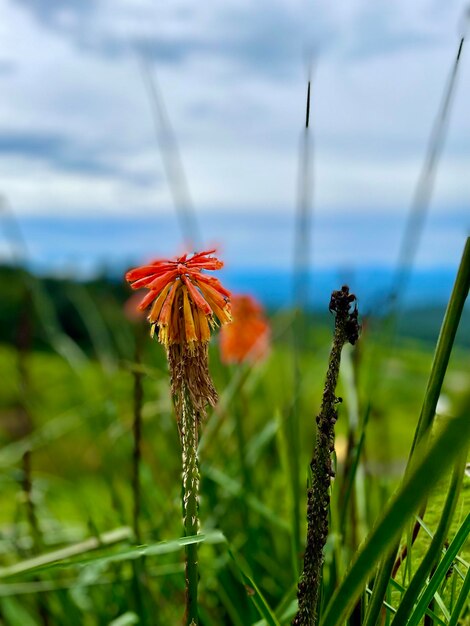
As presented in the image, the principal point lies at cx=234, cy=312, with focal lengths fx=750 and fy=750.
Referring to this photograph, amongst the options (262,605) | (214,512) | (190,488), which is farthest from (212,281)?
(214,512)

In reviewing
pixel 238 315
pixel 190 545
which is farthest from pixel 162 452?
pixel 190 545

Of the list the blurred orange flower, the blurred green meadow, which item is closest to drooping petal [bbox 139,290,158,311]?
the blurred green meadow

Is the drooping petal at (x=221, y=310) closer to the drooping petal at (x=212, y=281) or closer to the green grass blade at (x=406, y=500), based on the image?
the drooping petal at (x=212, y=281)

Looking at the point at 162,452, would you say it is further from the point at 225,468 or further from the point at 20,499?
the point at 20,499

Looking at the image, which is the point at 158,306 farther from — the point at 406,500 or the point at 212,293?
the point at 406,500

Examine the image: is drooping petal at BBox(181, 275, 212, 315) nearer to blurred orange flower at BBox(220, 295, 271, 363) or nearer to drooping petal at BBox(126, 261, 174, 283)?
drooping petal at BBox(126, 261, 174, 283)

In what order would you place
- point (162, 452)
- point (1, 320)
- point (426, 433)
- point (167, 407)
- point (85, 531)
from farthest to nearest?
point (1, 320) < point (162, 452) < point (167, 407) < point (85, 531) < point (426, 433)
